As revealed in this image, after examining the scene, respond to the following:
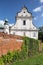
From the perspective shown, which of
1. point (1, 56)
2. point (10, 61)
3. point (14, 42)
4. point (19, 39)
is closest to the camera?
point (1, 56)

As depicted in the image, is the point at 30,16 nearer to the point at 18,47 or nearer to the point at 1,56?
the point at 18,47

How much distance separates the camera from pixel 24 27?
51.2m

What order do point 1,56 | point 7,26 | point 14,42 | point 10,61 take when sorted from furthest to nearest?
point 7,26
point 14,42
point 10,61
point 1,56

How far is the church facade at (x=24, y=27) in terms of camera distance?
50875mm

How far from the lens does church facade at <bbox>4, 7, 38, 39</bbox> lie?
167 feet

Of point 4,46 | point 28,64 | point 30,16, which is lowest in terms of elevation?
point 28,64

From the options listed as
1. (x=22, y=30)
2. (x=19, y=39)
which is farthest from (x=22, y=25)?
(x=19, y=39)

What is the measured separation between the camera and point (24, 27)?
5125cm

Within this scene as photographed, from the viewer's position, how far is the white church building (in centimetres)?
5084

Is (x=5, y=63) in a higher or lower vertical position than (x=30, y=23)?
lower

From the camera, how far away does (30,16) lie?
166 ft

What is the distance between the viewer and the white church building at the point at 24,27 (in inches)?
2002

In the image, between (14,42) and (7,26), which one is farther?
(7,26)

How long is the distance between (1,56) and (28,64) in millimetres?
1668
